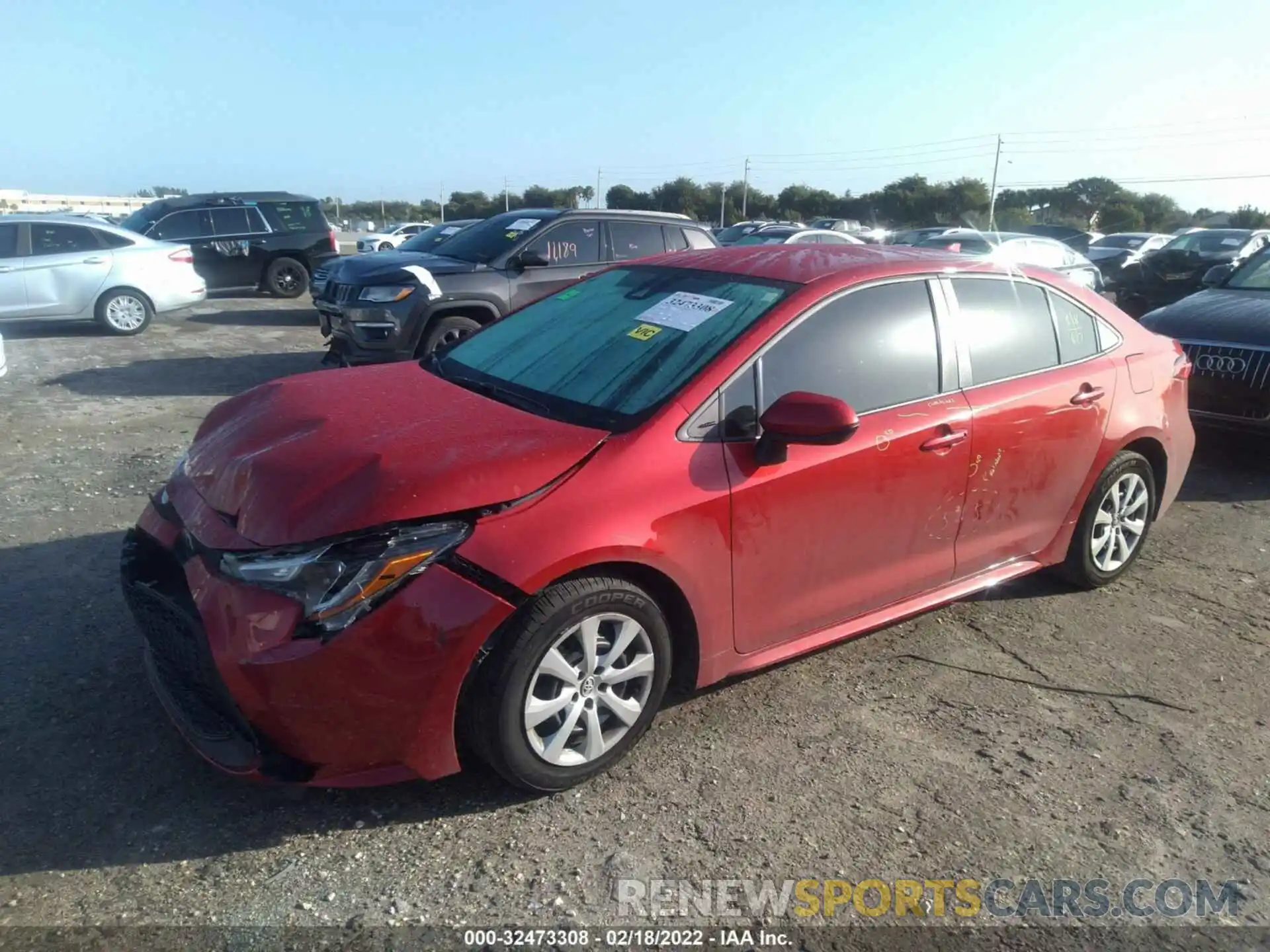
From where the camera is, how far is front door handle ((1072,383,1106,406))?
429cm

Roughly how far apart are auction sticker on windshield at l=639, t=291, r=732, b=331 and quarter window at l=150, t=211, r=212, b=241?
43.3ft

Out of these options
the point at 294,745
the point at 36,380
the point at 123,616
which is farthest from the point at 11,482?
the point at 294,745

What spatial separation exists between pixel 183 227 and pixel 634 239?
8788mm

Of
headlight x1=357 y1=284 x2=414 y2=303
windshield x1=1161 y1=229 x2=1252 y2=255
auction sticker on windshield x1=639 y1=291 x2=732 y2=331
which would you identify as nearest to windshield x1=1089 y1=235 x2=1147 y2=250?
windshield x1=1161 y1=229 x2=1252 y2=255

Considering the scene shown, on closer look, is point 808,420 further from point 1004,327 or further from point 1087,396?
point 1087,396

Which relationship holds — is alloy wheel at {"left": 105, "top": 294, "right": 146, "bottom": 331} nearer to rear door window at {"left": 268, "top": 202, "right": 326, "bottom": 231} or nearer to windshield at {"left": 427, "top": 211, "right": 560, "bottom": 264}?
rear door window at {"left": 268, "top": 202, "right": 326, "bottom": 231}

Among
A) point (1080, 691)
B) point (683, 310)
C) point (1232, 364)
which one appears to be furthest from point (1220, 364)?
point (683, 310)

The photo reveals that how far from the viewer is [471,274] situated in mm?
8680

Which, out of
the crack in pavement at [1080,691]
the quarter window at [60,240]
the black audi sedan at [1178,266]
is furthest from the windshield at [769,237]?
the crack in pavement at [1080,691]

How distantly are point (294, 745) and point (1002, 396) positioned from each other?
3.00 metres

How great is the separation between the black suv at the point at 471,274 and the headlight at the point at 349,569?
552 centimetres

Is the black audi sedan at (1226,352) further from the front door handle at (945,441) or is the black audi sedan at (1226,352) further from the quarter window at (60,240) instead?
the quarter window at (60,240)

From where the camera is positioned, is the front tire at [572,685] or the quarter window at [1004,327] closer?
the front tire at [572,685]

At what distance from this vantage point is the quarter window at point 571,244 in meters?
9.08
